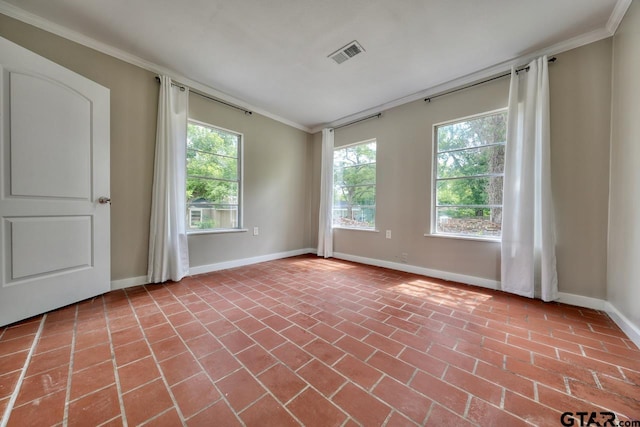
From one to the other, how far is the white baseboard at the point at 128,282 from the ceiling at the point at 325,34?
2578 millimetres

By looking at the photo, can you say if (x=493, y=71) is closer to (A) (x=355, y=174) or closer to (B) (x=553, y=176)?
(B) (x=553, y=176)

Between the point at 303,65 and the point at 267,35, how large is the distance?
58 centimetres

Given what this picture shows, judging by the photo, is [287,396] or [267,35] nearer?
[287,396]

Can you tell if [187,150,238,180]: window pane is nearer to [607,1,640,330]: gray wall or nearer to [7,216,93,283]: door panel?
[7,216,93,283]: door panel

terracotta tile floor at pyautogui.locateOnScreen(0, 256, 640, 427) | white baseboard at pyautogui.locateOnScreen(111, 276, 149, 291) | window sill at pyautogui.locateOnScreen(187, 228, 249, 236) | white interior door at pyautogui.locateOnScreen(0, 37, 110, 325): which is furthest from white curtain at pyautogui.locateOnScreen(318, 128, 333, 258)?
white interior door at pyautogui.locateOnScreen(0, 37, 110, 325)

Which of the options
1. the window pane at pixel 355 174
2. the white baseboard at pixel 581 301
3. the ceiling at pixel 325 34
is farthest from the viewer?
the window pane at pixel 355 174

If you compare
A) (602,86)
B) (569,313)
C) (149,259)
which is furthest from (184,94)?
(569,313)

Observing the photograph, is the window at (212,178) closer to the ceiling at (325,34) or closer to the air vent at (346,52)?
the ceiling at (325,34)

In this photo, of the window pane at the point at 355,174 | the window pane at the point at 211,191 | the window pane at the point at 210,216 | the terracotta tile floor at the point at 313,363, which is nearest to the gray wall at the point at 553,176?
the window pane at the point at 355,174

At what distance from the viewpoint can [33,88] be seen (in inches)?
75.5

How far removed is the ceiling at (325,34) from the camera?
1980mm

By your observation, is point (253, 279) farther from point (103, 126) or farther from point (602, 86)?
point (602, 86)

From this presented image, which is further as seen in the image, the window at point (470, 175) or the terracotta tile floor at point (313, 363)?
the window at point (470, 175)

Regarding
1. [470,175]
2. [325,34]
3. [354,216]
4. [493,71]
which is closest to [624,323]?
[470,175]
